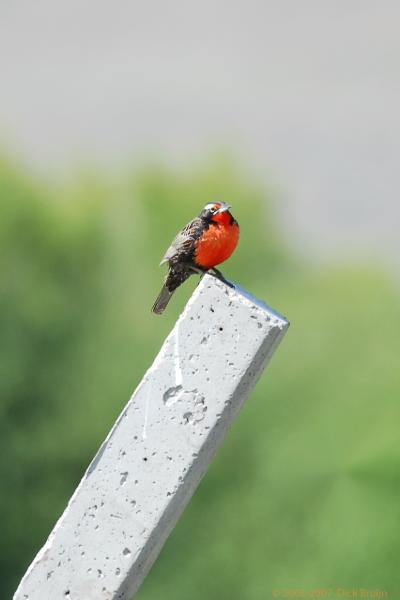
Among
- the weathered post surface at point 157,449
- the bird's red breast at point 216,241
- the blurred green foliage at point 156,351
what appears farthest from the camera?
the blurred green foliage at point 156,351

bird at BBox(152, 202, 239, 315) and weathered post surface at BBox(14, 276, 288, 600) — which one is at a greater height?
bird at BBox(152, 202, 239, 315)

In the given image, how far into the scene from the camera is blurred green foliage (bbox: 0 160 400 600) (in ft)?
32.9

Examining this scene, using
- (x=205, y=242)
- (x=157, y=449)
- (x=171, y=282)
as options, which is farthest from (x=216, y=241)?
(x=157, y=449)

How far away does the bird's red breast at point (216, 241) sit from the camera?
165 inches

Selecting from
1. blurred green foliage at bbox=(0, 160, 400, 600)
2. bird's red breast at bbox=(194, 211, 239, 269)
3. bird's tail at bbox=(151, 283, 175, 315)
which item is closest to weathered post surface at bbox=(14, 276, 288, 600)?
bird's red breast at bbox=(194, 211, 239, 269)

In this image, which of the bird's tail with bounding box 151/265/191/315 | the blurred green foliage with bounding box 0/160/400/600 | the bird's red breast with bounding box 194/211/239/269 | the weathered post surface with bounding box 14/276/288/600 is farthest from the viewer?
the blurred green foliage with bounding box 0/160/400/600

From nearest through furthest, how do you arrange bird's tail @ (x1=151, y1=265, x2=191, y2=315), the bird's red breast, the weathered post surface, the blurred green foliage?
1. the weathered post surface
2. the bird's red breast
3. bird's tail @ (x1=151, y1=265, x2=191, y2=315)
4. the blurred green foliage

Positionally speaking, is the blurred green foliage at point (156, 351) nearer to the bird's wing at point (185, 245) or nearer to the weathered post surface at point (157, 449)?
the bird's wing at point (185, 245)

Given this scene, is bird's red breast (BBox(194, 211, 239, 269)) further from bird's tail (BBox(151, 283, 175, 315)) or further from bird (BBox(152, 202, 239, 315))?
bird's tail (BBox(151, 283, 175, 315))

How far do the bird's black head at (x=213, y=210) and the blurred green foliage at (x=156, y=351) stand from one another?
5.82 metres

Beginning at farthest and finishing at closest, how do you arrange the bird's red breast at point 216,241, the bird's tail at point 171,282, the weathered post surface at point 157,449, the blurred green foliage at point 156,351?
the blurred green foliage at point 156,351, the bird's tail at point 171,282, the bird's red breast at point 216,241, the weathered post surface at point 157,449

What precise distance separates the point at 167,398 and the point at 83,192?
7379 mm

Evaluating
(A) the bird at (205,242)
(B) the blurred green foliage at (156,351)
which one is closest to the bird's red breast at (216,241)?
(A) the bird at (205,242)

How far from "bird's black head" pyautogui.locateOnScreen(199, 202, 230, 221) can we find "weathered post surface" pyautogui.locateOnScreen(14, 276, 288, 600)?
0.63 meters
